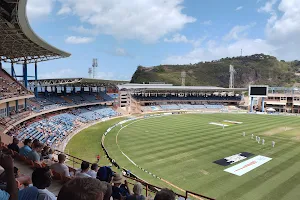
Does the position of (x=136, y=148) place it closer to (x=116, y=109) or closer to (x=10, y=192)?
(x=10, y=192)

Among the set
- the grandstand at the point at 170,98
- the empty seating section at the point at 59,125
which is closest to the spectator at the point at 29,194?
the empty seating section at the point at 59,125

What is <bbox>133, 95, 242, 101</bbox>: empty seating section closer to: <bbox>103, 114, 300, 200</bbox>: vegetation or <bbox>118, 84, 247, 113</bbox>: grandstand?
<bbox>118, 84, 247, 113</bbox>: grandstand

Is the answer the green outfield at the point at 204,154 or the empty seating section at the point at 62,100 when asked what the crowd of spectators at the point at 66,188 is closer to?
the green outfield at the point at 204,154

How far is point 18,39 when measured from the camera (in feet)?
79.8

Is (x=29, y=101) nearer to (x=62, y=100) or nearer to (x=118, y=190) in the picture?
(x=62, y=100)

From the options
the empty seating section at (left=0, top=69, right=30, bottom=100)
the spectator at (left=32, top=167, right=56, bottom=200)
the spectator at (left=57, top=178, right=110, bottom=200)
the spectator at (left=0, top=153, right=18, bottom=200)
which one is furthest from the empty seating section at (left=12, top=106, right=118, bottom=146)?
the spectator at (left=57, top=178, right=110, bottom=200)

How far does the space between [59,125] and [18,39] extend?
625 inches

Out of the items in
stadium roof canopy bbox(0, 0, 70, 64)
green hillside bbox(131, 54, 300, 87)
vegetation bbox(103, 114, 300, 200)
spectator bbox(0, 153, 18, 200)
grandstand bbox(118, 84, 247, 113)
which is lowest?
vegetation bbox(103, 114, 300, 200)

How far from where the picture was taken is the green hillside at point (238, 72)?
165000mm

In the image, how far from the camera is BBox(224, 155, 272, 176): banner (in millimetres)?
21944

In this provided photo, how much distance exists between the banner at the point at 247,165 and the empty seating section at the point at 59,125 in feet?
62.9

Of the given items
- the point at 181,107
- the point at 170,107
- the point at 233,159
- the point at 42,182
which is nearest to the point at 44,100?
the point at 233,159

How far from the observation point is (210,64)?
610 ft

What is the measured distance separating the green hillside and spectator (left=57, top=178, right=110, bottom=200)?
15357 cm
